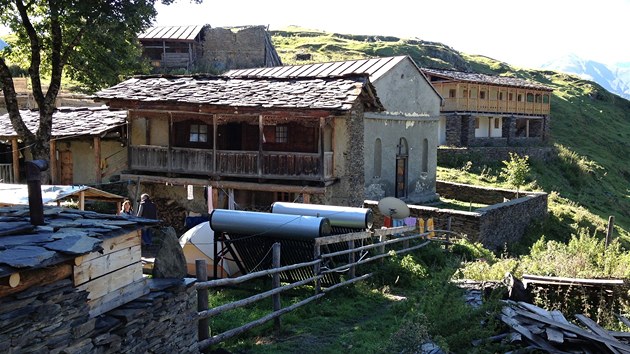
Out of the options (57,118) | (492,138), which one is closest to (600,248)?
(57,118)

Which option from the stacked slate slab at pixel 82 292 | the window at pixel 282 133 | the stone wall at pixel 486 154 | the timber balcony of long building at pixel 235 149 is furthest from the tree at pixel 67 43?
the stone wall at pixel 486 154

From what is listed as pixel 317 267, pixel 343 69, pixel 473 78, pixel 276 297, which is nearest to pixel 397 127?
pixel 343 69

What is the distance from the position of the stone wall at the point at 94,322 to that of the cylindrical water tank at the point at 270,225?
4353 millimetres

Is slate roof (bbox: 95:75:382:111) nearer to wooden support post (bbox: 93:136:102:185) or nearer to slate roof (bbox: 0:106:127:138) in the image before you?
slate roof (bbox: 0:106:127:138)

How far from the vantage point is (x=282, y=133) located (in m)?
20.2

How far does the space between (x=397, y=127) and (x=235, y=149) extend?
6923 mm

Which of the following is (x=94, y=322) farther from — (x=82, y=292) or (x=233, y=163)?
(x=233, y=163)

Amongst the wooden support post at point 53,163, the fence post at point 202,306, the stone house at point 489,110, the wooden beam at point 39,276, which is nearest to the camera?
the wooden beam at point 39,276

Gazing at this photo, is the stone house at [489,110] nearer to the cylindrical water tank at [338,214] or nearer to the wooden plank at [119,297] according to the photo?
the cylindrical water tank at [338,214]

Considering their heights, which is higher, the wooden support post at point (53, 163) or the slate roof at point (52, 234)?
the slate roof at point (52, 234)

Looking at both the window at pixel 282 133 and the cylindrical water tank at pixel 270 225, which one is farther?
the window at pixel 282 133

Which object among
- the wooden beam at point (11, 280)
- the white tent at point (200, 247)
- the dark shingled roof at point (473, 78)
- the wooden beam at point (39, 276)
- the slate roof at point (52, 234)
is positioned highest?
the dark shingled roof at point (473, 78)

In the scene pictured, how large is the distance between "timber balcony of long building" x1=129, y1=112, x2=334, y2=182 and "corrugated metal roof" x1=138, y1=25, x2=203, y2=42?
3001 cm

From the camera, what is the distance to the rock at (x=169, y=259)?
6453 millimetres
